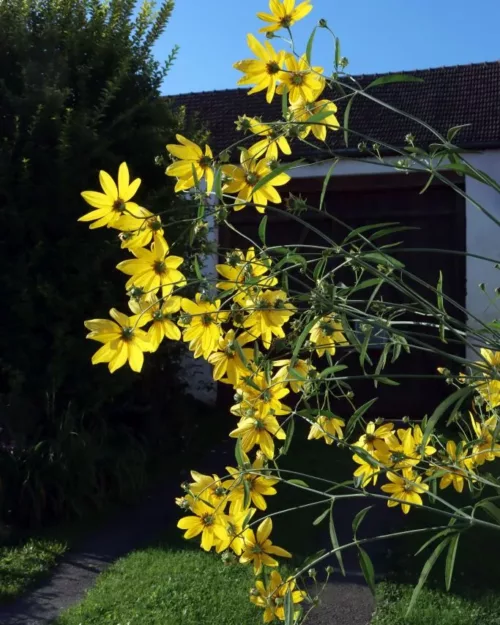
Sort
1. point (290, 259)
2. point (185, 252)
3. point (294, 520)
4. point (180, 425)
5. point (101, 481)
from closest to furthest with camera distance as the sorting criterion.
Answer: point (290, 259) < point (294, 520) < point (101, 481) < point (185, 252) < point (180, 425)

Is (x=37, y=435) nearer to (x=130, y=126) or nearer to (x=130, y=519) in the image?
(x=130, y=519)

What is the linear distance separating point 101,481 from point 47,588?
1077 millimetres

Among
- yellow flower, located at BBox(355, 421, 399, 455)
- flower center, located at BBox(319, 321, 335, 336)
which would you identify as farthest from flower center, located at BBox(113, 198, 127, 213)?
yellow flower, located at BBox(355, 421, 399, 455)

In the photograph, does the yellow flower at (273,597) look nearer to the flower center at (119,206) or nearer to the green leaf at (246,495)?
the green leaf at (246,495)

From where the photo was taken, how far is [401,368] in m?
7.25

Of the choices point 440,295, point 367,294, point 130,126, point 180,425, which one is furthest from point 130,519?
point 440,295

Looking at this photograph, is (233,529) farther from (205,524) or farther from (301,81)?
(301,81)

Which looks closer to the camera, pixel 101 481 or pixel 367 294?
pixel 101 481

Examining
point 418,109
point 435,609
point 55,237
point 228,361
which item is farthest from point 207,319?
point 418,109

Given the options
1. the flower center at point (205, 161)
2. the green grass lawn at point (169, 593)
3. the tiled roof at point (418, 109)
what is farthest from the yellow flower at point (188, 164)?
the tiled roof at point (418, 109)

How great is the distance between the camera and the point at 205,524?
5.49 ft

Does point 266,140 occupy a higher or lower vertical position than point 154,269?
higher

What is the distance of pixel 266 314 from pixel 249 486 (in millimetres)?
387

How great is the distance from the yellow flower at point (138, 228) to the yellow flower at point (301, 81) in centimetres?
43
